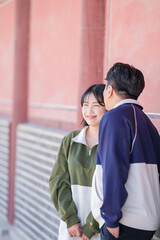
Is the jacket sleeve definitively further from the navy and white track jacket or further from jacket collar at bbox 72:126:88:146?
the navy and white track jacket

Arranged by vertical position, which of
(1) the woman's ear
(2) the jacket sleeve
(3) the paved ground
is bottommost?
(3) the paved ground

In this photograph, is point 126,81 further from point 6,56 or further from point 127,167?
point 6,56

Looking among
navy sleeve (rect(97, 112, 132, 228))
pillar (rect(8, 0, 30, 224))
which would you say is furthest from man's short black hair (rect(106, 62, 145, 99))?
pillar (rect(8, 0, 30, 224))

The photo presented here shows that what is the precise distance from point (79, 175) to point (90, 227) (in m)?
0.33

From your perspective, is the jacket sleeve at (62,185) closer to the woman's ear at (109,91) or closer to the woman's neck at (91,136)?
the woman's neck at (91,136)

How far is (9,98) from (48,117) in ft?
5.89

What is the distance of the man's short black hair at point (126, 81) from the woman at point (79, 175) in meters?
0.47

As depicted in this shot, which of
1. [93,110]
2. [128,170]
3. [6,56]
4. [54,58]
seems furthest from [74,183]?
[6,56]

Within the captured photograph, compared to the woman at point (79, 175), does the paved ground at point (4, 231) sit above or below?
below

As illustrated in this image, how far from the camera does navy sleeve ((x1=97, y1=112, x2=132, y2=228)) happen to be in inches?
63.4

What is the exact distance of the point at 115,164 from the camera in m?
1.60

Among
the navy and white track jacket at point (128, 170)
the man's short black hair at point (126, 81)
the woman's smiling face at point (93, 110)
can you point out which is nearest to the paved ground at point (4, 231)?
the woman's smiling face at point (93, 110)

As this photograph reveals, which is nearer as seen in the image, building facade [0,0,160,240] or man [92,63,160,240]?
man [92,63,160,240]

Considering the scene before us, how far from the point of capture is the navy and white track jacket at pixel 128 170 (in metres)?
1.62
